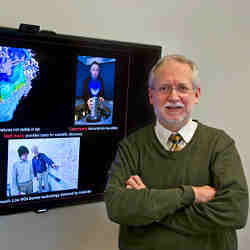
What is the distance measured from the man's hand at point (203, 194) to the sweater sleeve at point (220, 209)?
0.08 feet

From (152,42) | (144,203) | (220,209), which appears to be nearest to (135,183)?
(144,203)

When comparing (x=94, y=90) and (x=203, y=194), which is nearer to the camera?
(x=203, y=194)

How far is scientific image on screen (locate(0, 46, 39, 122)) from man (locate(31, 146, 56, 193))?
0.25 metres

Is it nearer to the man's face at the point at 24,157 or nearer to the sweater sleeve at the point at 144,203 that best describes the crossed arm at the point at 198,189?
the sweater sleeve at the point at 144,203

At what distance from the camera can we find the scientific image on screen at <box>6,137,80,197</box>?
6.27ft

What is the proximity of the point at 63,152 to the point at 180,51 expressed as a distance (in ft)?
3.94

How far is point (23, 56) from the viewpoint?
186cm

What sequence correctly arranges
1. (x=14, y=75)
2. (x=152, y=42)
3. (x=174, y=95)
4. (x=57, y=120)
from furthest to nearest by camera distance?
1. (x=152, y=42)
2. (x=57, y=120)
3. (x=14, y=75)
4. (x=174, y=95)

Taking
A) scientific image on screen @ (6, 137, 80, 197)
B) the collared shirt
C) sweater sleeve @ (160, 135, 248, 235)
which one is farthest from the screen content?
sweater sleeve @ (160, 135, 248, 235)

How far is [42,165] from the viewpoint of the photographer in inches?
78.6

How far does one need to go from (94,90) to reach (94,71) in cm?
10

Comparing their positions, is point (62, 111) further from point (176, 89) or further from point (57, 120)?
point (176, 89)

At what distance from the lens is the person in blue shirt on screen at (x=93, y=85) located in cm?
207

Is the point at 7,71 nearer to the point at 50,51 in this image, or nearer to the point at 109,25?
the point at 50,51
